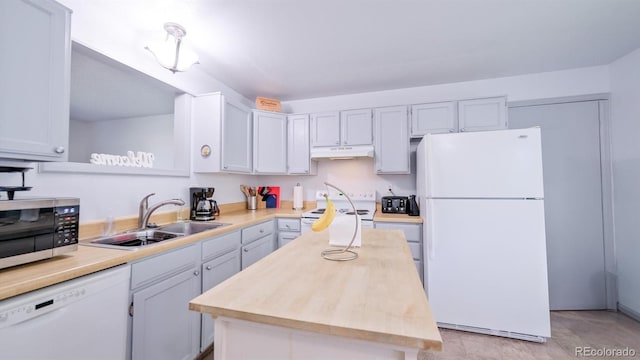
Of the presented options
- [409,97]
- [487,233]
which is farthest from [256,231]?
[409,97]

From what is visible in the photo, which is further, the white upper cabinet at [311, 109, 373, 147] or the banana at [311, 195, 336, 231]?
the white upper cabinet at [311, 109, 373, 147]

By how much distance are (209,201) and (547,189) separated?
350 centimetres

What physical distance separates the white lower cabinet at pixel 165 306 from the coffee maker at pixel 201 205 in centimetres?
67

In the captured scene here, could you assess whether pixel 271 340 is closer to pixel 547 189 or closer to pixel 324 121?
pixel 324 121

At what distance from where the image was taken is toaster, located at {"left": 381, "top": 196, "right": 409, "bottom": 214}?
9.09 feet

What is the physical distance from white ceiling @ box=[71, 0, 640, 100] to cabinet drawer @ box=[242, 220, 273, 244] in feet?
5.25

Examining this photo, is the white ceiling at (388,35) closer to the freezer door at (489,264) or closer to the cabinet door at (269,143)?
the cabinet door at (269,143)

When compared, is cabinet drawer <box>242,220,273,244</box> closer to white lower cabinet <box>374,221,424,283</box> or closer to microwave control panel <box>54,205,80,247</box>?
microwave control panel <box>54,205,80,247</box>

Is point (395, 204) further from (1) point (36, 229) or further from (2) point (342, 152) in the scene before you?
(1) point (36, 229)

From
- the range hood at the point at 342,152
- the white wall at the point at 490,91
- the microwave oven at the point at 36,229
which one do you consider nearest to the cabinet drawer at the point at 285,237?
the range hood at the point at 342,152

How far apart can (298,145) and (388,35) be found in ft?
5.22

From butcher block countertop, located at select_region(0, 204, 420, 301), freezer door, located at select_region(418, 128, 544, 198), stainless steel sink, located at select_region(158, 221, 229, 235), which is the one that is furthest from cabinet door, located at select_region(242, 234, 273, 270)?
freezer door, located at select_region(418, 128, 544, 198)

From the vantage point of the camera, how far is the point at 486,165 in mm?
2025

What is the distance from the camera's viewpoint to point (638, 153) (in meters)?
2.20
